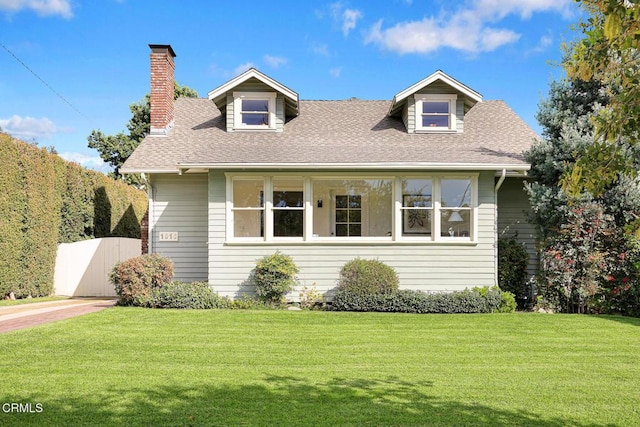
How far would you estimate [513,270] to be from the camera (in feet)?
40.0

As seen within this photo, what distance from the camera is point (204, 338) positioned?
7875 mm

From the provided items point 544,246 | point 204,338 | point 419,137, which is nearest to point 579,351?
point 544,246

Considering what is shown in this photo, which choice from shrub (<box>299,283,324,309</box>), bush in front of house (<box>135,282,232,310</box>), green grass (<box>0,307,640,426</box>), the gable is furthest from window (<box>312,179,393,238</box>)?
green grass (<box>0,307,640,426</box>)

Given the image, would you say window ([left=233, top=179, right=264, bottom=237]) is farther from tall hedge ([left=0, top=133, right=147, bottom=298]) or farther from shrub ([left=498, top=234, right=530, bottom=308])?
shrub ([left=498, top=234, right=530, bottom=308])

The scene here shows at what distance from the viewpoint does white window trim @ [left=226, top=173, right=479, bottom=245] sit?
38.5ft

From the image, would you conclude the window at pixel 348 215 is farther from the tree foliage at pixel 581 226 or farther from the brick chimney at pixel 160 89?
the brick chimney at pixel 160 89

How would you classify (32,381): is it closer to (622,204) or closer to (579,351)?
(579,351)

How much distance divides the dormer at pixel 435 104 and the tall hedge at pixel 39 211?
10973 millimetres

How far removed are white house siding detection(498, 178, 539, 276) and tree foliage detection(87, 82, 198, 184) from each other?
23013 mm

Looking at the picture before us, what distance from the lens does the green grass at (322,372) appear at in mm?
4531

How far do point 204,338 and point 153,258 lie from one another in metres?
4.37

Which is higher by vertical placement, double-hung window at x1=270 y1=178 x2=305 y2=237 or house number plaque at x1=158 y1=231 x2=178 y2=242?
double-hung window at x1=270 y1=178 x2=305 y2=237

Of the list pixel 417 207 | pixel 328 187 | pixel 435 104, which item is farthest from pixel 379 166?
pixel 435 104

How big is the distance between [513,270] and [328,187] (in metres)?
5.69
